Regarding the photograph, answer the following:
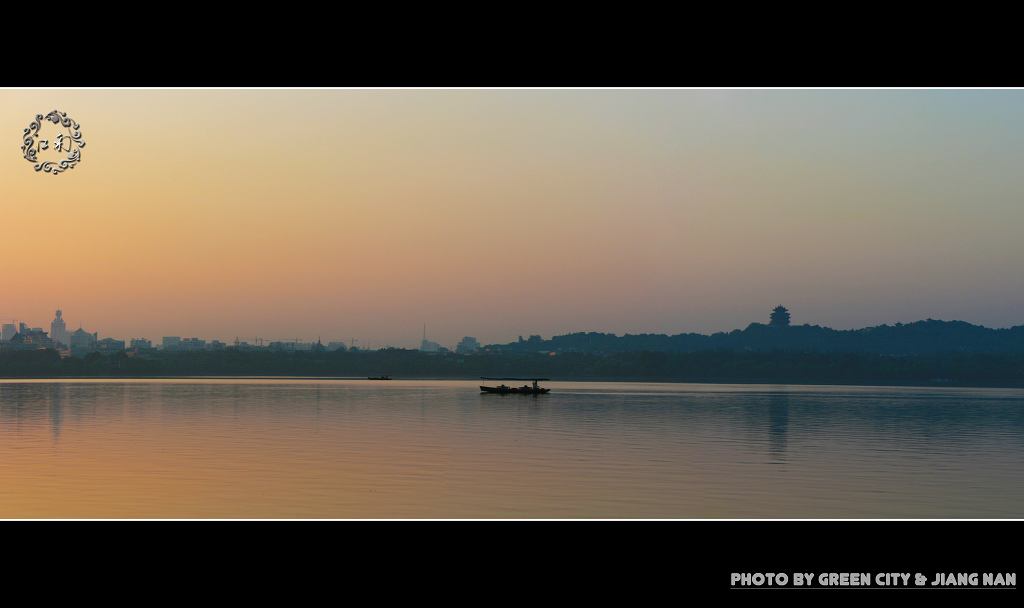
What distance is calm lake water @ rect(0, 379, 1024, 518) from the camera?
27.0m

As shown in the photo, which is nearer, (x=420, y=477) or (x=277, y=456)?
(x=420, y=477)

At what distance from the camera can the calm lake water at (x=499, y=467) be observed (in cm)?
2703

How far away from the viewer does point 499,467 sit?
36969mm

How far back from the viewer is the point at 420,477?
1312 inches
